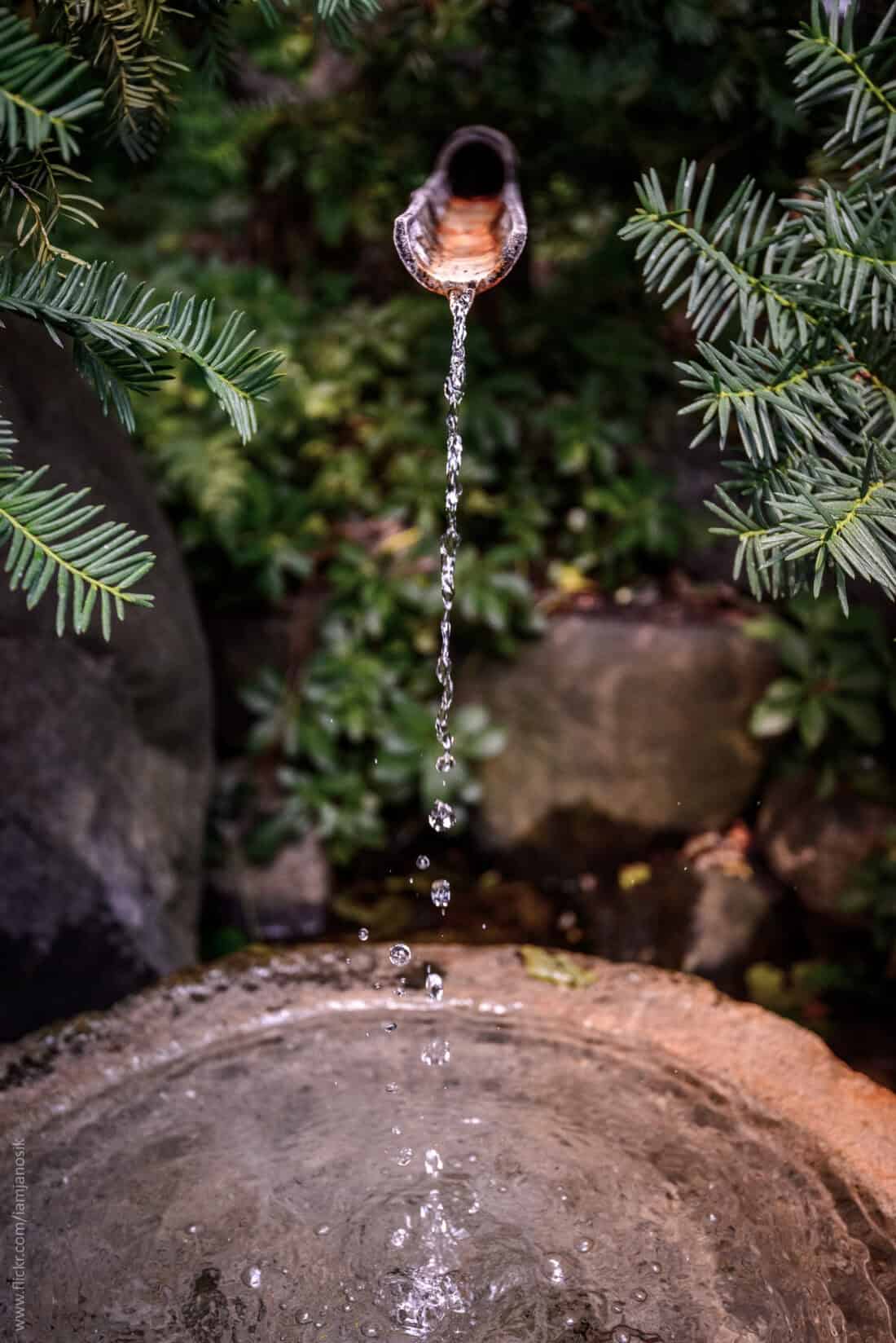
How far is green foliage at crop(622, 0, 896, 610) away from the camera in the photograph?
110cm

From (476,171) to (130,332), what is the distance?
3.73 ft

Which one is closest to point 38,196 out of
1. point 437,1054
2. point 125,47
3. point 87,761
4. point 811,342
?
point 125,47

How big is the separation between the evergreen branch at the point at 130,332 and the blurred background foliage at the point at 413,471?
199 centimetres

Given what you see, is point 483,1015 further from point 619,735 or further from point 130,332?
point 619,735

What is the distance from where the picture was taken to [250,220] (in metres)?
5.36

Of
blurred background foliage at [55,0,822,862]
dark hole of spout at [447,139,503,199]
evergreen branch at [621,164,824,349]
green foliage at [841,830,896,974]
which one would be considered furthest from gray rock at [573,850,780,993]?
evergreen branch at [621,164,824,349]

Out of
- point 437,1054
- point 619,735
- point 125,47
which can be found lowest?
point 437,1054

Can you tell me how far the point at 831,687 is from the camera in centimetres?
353

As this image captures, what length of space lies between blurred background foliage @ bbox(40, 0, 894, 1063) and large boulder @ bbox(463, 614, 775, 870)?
0.13 metres

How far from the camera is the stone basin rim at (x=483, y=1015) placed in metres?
1.53

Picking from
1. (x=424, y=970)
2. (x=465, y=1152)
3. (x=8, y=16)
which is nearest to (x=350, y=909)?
(x=424, y=970)

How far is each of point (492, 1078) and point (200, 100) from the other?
332 cm

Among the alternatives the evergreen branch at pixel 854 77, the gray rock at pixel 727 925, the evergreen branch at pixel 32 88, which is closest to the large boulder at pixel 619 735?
the gray rock at pixel 727 925

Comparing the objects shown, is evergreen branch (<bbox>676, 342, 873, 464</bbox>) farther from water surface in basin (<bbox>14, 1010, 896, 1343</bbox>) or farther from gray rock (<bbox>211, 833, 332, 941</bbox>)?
gray rock (<bbox>211, 833, 332, 941</bbox>)
